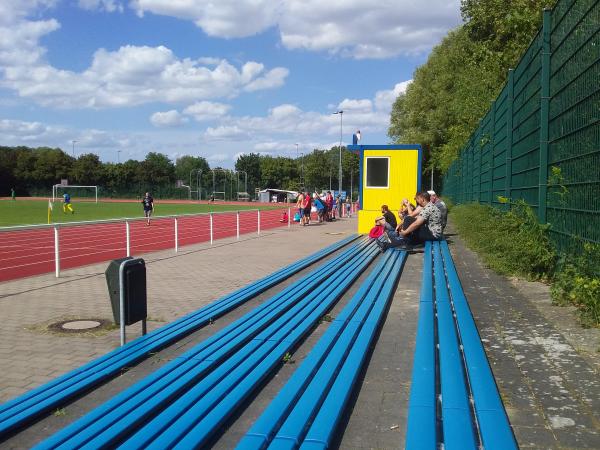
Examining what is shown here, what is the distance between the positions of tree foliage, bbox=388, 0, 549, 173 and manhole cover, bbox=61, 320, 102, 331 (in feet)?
44.2

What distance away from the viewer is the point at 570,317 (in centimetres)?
537

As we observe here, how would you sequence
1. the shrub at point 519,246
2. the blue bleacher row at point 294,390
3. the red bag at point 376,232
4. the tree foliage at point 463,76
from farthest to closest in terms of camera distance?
the tree foliage at point 463,76
the red bag at point 376,232
the shrub at point 519,246
the blue bleacher row at point 294,390

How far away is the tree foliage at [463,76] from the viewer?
2070 centimetres

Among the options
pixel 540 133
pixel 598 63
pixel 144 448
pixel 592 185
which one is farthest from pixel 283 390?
pixel 540 133

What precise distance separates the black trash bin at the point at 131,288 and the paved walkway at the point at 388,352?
19.3 inches

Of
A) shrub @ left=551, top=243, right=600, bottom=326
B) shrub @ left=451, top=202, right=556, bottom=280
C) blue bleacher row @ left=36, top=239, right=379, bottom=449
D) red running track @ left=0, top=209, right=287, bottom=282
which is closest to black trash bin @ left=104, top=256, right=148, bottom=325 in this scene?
blue bleacher row @ left=36, top=239, right=379, bottom=449

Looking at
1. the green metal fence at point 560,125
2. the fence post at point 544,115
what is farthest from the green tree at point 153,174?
the fence post at point 544,115

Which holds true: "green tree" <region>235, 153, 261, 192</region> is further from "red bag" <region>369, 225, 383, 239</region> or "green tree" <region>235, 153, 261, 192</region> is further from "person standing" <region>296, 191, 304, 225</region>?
"red bag" <region>369, 225, 383, 239</region>

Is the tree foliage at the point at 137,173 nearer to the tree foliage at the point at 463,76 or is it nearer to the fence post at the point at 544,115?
the tree foliage at the point at 463,76

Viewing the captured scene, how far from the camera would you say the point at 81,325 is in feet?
21.4

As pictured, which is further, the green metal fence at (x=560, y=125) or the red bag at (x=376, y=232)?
the red bag at (x=376, y=232)

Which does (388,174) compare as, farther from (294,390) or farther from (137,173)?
(137,173)

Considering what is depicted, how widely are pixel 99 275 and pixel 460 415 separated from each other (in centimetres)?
889

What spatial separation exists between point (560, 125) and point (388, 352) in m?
3.78
